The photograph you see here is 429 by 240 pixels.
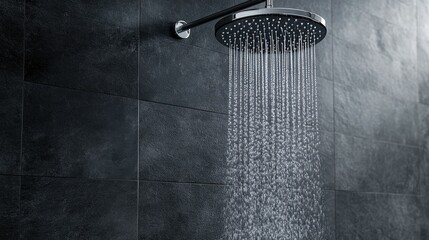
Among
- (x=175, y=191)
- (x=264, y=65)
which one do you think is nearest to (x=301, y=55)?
(x=264, y=65)

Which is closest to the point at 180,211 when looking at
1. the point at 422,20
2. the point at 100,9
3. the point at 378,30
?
the point at 100,9

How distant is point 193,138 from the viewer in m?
1.94

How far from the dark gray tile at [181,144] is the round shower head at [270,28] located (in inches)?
12.4

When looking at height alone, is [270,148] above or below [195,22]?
below

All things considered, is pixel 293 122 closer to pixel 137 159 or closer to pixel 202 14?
pixel 202 14

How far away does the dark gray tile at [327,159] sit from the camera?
2.40 metres

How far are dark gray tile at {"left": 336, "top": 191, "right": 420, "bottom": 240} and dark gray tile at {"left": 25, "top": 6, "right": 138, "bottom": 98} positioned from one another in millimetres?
1138

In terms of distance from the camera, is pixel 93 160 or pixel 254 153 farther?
pixel 254 153

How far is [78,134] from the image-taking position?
1642mm

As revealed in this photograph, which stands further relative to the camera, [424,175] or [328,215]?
[424,175]

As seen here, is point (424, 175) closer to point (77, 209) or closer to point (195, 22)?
point (195, 22)

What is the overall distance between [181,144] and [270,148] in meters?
0.35

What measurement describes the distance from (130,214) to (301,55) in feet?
3.04

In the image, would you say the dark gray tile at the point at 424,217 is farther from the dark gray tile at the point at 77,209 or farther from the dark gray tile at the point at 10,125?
the dark gray tile at the point at 10,125
